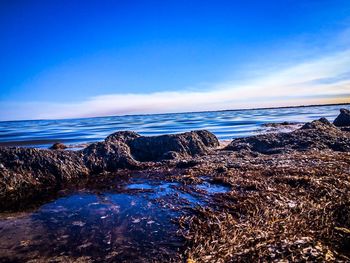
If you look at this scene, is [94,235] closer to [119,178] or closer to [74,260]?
[74,260]

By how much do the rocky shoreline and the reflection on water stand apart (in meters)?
0.35

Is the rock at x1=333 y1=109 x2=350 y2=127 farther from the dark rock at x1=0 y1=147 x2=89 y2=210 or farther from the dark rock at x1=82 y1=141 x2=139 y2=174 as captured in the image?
the dark rock at x1=0 y1=147 x2=89 y2=210

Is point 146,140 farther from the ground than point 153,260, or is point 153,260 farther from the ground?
point 146,140

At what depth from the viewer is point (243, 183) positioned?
509 cm

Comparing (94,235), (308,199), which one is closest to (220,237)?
(94,235)

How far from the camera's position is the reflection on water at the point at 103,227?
2926 millimetres

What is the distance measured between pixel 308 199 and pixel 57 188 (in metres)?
4.68

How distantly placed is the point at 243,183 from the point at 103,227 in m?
2.75

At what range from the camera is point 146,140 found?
9.29 m

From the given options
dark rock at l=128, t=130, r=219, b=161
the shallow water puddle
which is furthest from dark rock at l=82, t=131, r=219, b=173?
the shallow water puddle

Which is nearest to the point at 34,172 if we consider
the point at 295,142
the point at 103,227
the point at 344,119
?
the point at 103,227

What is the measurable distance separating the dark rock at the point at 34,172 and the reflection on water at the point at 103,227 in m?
0.99

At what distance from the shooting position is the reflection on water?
9.60 feet

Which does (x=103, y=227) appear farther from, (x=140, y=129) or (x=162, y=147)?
(x=140, y=129)
